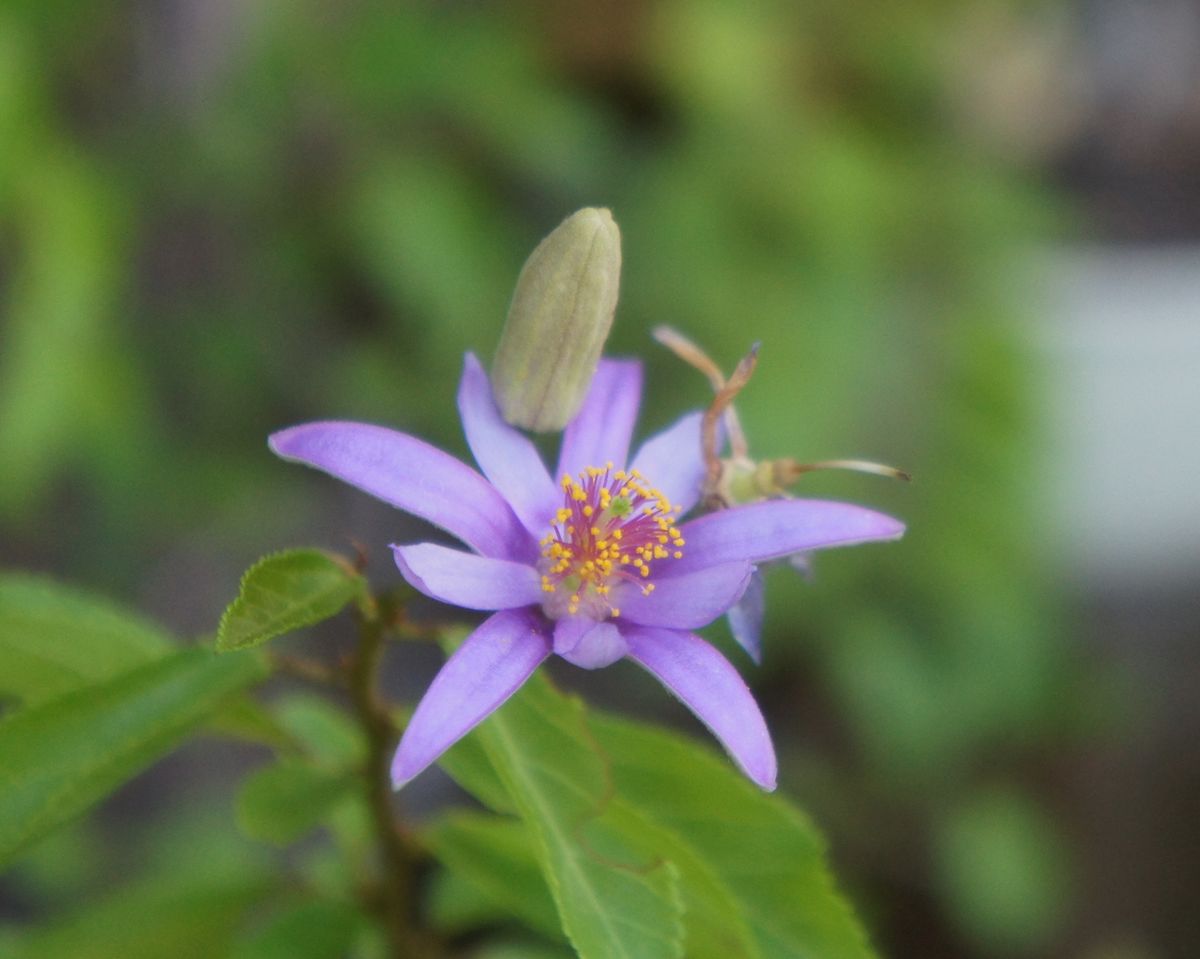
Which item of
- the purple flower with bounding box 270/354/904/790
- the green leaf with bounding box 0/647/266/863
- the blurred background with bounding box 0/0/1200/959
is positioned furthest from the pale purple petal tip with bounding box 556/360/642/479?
the blurred background with bounding box 0/0/1200/959

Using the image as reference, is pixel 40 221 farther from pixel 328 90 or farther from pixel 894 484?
pixel 894 484

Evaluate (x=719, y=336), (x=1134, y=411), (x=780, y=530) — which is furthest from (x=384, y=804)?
(x=1134, y=411)

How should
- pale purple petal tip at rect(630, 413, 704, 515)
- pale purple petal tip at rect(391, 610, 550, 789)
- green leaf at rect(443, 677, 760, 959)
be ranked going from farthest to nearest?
pale purple petal tip at rect(630, 413, 704, 515)
green leaf at rect(443, 677, 760, 959)
pale purple petal tip at rect(391, 610, 550, 789)

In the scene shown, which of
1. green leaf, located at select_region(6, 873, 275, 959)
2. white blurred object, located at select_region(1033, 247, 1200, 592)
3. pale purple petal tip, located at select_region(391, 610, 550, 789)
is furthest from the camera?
white blurred object, located at select_region(1033, 247, 1200, 592)

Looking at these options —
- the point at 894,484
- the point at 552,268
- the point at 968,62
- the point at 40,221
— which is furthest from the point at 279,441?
the point at 968,62

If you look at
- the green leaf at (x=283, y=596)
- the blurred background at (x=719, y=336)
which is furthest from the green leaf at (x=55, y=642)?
the blurred background at (x=719, y=336)

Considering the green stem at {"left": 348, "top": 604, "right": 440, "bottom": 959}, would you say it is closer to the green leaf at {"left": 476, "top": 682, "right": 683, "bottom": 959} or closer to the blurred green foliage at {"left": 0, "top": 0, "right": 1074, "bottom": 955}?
the green leaf at {"left": 476, "top": 682, "right": 683, "bottom": 959}

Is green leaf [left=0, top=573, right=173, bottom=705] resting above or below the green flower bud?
below
